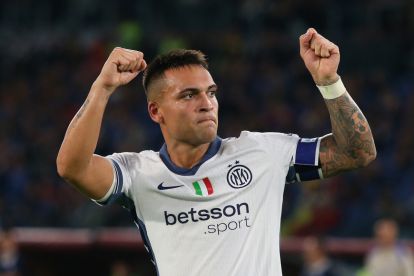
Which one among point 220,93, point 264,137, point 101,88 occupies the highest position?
point 101,88

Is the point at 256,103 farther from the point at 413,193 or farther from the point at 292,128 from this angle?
the point at 413,193

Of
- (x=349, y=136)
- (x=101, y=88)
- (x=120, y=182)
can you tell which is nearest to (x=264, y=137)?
(x=349, y=136)

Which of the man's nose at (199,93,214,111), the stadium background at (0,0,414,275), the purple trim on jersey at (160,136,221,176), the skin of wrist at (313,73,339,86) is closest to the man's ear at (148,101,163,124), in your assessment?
the purple trim on jersey at (160,136,221,176)

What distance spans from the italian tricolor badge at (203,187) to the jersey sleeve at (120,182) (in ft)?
0.98

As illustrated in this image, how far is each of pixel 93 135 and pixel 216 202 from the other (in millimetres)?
598

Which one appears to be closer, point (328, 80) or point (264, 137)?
point (328, 80)

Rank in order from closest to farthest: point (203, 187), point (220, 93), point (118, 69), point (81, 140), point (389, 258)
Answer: point (81, 140) < point (118, 69) < point (203, 187) < point (389, 258) < point (220, 93)

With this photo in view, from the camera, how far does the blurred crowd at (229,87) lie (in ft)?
39.7

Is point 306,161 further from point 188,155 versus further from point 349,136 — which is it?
point 188,155

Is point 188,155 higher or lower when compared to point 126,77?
lower

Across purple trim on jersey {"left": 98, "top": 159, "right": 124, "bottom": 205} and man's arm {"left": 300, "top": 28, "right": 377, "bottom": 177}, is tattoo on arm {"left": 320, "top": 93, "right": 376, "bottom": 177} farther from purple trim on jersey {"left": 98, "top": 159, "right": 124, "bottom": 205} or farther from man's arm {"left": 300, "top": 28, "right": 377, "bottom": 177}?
purple trim on jersey {"left": 98, "top": 159, "right": 124, "bottom": 205}

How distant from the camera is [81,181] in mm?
3787

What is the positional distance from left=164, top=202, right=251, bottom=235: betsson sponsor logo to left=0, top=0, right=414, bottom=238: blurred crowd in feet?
25.6

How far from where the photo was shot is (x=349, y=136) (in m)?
3.87
